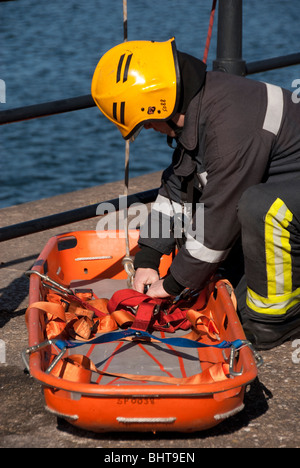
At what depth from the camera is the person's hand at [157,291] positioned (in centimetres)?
294

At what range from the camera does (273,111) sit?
109 inches

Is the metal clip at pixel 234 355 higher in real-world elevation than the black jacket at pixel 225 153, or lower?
lower

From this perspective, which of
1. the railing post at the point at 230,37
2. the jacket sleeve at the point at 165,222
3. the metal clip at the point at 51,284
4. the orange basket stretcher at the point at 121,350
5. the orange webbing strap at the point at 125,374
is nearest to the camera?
the orange basket stretcher at the point at 121,350

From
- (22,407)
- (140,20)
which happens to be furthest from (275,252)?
Result: (140,20)

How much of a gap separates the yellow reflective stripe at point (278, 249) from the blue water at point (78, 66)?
7.75 metres

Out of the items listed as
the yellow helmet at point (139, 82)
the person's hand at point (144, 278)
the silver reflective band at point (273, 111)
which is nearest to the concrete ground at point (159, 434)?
the person's hand at point (144, 278)

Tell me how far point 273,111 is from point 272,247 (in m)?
0.50

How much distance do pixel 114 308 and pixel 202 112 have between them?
85 centimetres

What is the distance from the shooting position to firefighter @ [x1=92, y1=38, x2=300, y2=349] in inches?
106

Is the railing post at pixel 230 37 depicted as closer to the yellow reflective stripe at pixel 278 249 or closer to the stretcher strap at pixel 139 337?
the yellow reflective stripe at pixel 278 249

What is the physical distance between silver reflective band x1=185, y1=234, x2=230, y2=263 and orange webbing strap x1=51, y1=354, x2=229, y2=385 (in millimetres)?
450

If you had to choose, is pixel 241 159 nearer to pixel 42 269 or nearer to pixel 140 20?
pixel 42 269

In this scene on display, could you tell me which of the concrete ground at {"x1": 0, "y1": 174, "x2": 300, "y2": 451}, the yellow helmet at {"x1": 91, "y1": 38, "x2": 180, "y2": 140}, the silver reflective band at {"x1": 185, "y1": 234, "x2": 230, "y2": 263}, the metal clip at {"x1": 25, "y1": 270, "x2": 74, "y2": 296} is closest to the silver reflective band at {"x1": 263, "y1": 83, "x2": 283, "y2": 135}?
the yellow helmet at {"x1": 91, "y1": 38, "x2": 180, "y2": 140}

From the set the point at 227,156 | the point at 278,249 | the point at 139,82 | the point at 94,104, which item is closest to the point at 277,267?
the point at 278,249
